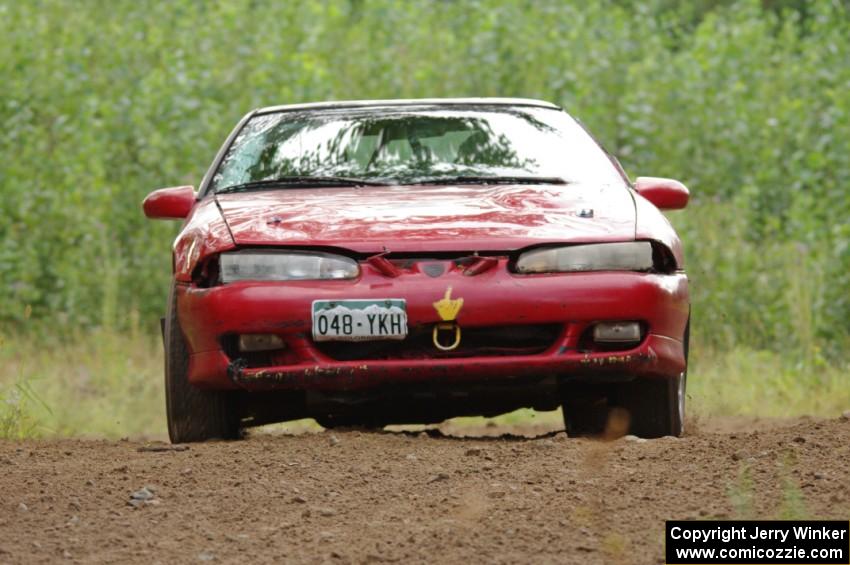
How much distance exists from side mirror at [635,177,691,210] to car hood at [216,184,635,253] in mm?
389

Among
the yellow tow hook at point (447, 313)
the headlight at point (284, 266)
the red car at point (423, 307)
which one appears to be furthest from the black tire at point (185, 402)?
the yellow tow hook at point (447, 313)

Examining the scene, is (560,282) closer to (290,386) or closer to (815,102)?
(290,386)

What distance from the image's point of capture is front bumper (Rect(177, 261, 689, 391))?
4.93 meters

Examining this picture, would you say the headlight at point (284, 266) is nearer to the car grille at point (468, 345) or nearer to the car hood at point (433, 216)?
the car hood at point (433, 216)

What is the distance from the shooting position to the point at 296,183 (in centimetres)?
595

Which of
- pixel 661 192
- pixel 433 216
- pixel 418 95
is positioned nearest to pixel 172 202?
pixel 433 216

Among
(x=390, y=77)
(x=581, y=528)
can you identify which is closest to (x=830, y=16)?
(x=390, y=77)

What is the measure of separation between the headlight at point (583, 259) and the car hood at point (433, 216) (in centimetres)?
3

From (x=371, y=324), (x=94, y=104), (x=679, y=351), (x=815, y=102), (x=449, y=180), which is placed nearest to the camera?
(x=371, y=324)

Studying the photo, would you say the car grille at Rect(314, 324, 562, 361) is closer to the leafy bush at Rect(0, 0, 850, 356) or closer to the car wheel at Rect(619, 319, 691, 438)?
the car wheel at Rect(619, 319, 691, 438)

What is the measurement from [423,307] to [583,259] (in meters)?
0.58

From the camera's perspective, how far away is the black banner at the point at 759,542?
338 cm

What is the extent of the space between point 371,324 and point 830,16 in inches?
459

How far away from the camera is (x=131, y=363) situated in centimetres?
1055
